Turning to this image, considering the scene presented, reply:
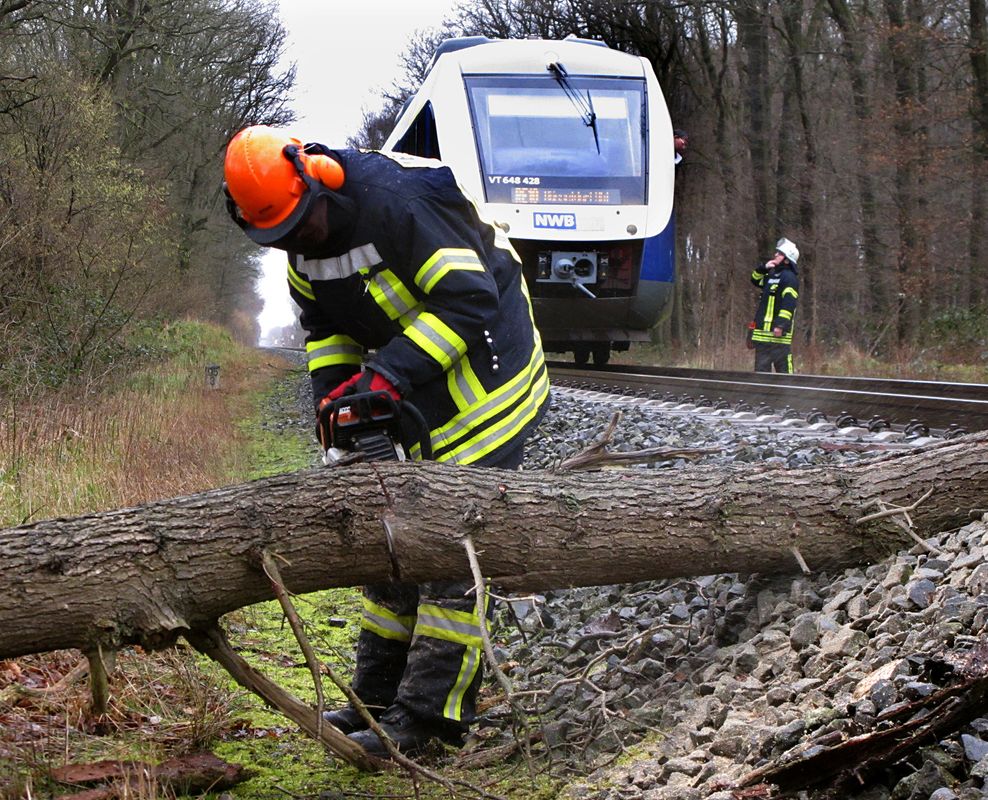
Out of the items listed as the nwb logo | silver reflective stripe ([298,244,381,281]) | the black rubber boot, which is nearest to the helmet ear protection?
silver reflective stripe ([298,244,381,281])

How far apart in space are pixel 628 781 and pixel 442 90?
369 inches

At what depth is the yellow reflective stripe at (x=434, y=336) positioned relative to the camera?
329 cm

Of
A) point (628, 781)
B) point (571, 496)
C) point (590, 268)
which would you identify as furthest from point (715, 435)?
point (590, 268)

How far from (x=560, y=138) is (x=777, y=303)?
130 inches

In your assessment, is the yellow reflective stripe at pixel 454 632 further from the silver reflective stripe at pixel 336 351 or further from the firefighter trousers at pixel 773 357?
the firefighter trousers at pixel 773 357

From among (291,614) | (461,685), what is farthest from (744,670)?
(291,614)

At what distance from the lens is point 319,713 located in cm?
262

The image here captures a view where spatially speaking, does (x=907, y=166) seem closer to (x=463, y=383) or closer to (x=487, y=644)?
(x=463, y=383)

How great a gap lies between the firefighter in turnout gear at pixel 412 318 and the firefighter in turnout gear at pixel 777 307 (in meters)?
9.02

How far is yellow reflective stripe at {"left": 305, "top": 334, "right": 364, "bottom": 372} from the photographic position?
3891 mm

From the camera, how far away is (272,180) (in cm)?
327

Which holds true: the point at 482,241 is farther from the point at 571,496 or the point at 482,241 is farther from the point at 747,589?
the point at 747,589

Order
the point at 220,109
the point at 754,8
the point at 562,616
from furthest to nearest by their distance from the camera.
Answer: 1. the point at 220,109
2. the point at 754,8
3. the point at 562,616

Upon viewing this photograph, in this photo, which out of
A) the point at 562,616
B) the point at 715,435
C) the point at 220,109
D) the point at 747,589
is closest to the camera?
the point at 747,589
